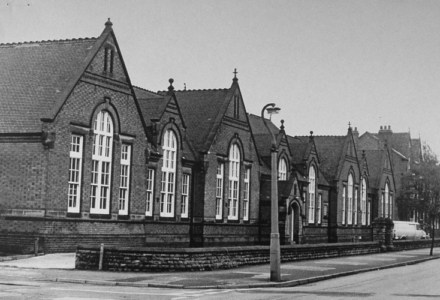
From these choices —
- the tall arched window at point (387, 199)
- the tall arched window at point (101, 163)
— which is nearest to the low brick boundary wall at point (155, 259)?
the tall arched window at point (101, 163)

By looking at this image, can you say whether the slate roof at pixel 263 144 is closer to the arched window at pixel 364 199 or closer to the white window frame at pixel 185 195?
the white window frame at pixel 185 195

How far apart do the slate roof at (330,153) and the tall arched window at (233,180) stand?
19152 millimetres

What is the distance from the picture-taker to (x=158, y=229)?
1537 inches

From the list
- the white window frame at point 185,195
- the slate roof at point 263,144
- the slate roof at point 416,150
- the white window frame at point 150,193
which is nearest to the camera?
the white window frame at point 150,193

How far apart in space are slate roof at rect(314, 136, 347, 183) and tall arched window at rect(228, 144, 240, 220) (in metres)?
19.2

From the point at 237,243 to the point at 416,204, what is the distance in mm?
44558

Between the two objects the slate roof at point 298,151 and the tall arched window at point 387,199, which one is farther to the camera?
the tall arched window at point 387,199

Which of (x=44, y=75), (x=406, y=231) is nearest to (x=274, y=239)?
(x=44, y=75)

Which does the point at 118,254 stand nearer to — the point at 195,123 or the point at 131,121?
the point at 131,121

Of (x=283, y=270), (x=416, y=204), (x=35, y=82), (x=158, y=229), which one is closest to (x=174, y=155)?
(x=158, y=229)

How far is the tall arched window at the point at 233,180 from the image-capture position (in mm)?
46500

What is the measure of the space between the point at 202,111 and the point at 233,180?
4.99 metres

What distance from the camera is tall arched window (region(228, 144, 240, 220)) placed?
153ft

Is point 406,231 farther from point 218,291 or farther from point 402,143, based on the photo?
point 218,291
